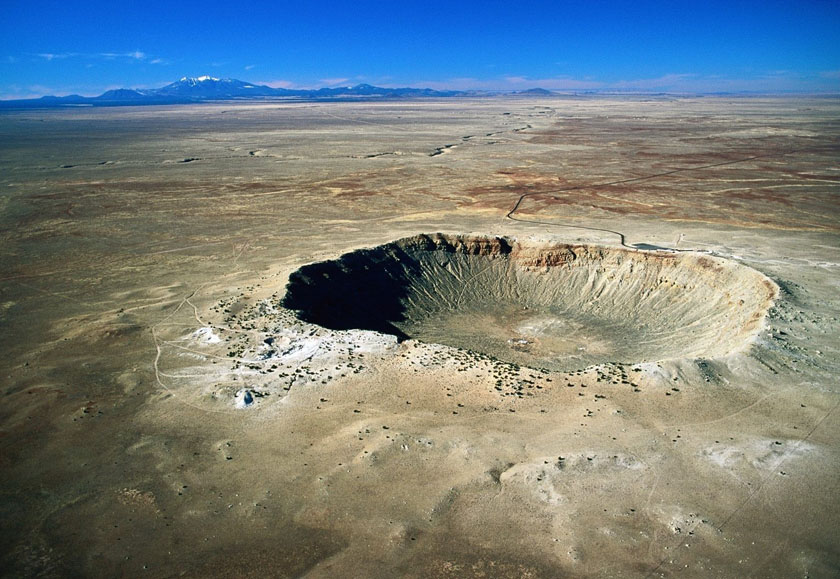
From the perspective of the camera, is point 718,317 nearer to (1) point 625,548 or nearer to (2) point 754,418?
(2) point 754,418

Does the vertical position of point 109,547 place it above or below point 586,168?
below

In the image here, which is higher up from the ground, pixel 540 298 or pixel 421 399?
pixel 421 399

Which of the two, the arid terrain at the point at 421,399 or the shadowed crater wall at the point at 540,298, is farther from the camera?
the shadowed crater wall at the point at 540,298

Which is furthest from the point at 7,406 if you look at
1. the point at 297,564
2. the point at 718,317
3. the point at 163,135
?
the point at 163,135

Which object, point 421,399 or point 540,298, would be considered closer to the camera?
point 421,399
